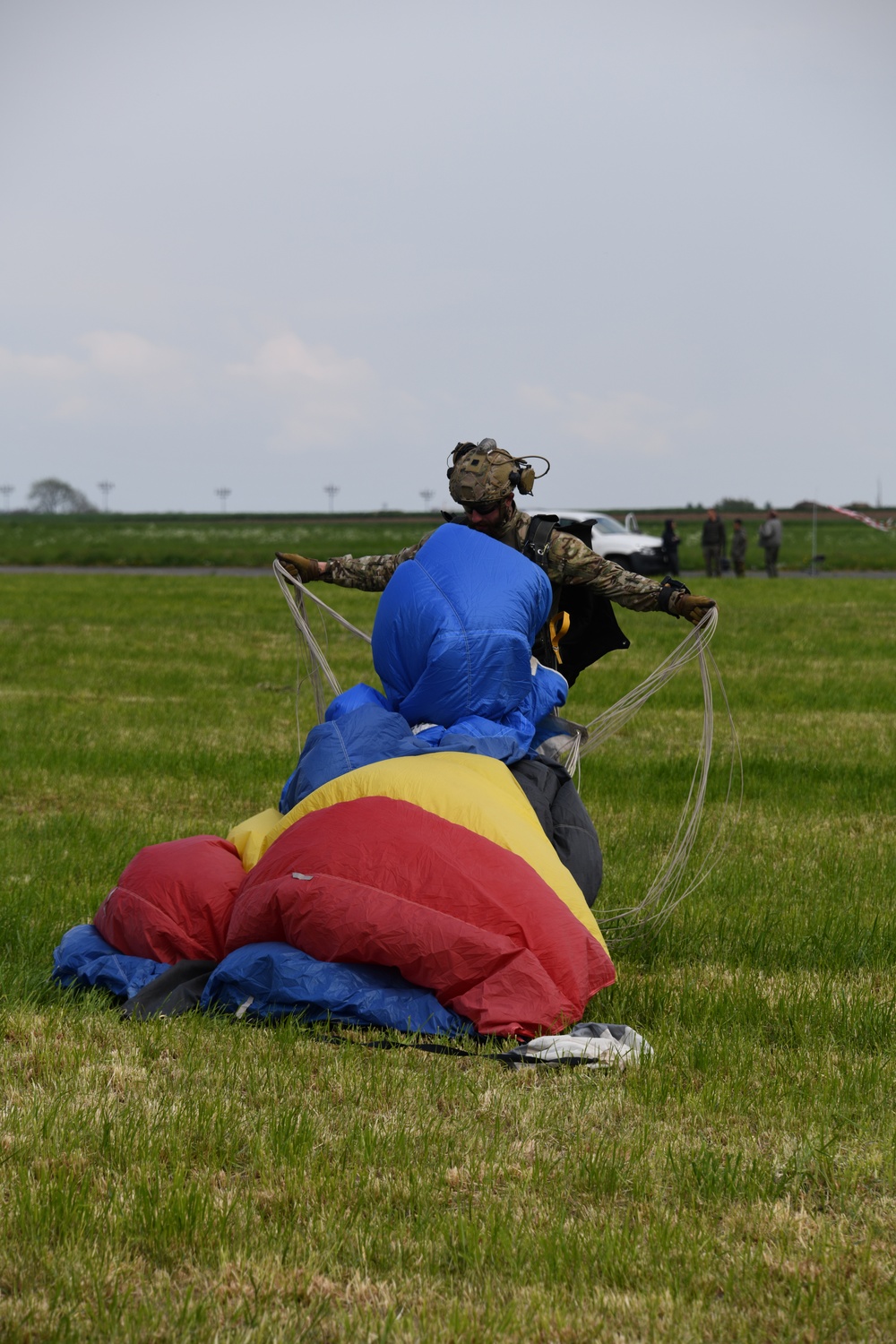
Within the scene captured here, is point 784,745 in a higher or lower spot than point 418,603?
lower

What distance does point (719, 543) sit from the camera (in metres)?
34.8

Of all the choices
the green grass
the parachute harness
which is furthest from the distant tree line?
the parachute harness

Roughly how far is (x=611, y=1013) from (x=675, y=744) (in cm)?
638

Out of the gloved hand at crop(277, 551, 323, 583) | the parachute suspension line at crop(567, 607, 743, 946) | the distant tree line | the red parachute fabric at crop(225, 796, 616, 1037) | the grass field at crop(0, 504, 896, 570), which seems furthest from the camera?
the distant tree line

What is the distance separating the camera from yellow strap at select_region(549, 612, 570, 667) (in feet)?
18.7

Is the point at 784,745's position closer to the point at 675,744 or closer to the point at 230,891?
the point at 675,744

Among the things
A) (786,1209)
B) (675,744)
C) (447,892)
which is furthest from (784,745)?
(786,1209)

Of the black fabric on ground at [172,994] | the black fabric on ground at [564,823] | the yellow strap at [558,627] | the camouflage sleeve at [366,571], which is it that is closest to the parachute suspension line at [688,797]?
the yellow strap at [558,627]

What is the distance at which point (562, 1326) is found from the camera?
2508mm

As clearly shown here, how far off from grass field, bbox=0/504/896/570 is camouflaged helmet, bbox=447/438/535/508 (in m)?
36.3

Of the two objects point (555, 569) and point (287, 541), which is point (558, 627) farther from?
point (287, 541)

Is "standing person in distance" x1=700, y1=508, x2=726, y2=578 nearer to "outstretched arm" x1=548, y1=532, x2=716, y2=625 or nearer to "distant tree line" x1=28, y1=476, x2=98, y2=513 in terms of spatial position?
"outstretched arm" x1=548, y1=532, x2=716, y2=625

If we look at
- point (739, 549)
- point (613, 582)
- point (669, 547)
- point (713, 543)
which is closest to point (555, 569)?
point (613, 582)

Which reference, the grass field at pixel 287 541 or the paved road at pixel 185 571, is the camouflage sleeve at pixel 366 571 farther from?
the grass field at pixel 287 541
